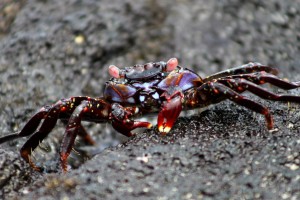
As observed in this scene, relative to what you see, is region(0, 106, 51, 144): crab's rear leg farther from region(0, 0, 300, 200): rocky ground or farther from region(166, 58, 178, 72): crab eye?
region(166, 58, 178, 72): crab eye

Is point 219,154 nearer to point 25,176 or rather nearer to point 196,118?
point 196,118

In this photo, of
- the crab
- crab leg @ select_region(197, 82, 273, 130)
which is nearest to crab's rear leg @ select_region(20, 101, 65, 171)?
the crab

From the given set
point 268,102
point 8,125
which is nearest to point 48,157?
point 8,125

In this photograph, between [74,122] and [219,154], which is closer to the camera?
[219,154]

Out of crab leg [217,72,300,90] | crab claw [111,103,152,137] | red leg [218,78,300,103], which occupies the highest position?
crab leg [217,72,300,90]

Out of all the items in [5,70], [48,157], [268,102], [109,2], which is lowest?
[48,157]

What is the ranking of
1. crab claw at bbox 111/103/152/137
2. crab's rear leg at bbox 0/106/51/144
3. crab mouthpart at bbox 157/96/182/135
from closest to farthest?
crab mouthpart at bbox 157/96/182/135 < crab claw at bbox 111/103/152/137 < crab's rear leg at bbox 0/106/51/144

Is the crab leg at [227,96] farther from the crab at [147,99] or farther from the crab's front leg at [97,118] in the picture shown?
the crab's front leg at [97,118]
